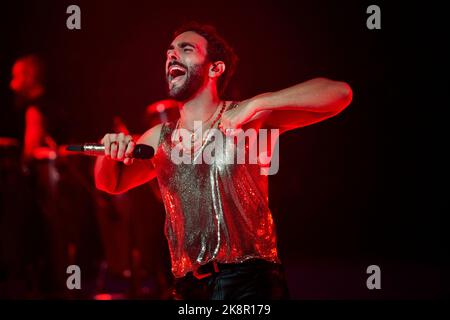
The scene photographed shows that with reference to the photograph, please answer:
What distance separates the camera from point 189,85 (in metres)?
2.54

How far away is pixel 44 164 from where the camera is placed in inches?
194

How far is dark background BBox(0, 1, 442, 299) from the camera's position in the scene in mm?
5094

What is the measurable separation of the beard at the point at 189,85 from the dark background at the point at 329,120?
7.61ft

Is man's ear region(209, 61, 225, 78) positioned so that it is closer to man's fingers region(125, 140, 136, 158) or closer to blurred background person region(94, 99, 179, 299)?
man's fingers region(125, 140, 136, 158)

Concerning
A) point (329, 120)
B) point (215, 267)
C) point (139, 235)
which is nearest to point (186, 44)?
point (215, 267)

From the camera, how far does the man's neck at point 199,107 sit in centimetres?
256

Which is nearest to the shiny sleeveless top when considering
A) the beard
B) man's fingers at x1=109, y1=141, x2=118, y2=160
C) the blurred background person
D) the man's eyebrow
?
the beard

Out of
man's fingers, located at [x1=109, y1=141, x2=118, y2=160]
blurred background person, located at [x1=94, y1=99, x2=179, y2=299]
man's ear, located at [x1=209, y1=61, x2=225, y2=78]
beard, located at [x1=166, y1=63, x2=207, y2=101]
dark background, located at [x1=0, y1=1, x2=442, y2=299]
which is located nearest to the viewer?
man's fingers, located at [x1=109, y1=141, x2=118, y2=160]

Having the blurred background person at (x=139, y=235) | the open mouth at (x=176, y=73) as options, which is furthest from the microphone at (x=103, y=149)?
the blurred background person at (x=139, y=235)

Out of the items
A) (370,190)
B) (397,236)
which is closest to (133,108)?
(370,190)

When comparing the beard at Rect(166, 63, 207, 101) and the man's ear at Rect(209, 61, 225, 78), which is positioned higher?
the man's ear at Rect(209, 61, 225, 78)

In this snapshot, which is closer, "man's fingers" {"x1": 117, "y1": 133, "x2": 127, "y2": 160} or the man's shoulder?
"man's fingers" {"x1": 117, "y1": 133, "x2": 127, "y2": 160}

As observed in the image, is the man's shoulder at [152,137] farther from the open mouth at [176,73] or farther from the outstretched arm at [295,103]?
the outstretched arm at [295,103]

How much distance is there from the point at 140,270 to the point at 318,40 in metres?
2.80
